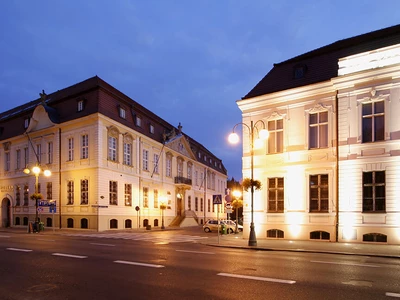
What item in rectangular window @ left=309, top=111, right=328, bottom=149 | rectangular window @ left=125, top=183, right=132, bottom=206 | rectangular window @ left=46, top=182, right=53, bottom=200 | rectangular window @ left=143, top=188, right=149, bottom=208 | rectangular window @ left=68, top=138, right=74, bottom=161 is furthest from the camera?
rectangular window @ left=143, top=188, right=149, bottom=208

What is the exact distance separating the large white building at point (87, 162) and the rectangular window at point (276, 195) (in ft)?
57.2

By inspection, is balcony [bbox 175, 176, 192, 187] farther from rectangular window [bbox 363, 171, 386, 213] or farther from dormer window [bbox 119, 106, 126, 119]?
rectangular window [bbox 363, 171, 386, 213]

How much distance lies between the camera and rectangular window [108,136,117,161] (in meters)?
36.7

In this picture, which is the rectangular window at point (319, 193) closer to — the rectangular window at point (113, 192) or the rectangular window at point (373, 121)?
the rectangular window at point (373, 121)

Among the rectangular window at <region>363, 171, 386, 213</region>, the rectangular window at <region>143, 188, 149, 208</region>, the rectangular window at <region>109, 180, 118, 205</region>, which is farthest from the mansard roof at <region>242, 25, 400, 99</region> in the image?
the rectangular window at <region>143, 188, 149, 208</region>

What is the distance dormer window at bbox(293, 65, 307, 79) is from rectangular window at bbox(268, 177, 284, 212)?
646cm

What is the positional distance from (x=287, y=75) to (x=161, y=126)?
2757cm

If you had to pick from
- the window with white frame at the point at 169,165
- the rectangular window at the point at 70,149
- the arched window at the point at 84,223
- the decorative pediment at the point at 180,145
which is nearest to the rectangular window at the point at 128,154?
the rectangular window at the point at 70,149

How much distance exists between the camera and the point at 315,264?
11.5 metres

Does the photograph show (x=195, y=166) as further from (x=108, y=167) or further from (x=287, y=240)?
(x=287, y=240)

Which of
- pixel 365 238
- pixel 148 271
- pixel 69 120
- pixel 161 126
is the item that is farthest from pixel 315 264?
pixel 161 126

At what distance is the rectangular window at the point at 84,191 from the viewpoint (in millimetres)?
35188

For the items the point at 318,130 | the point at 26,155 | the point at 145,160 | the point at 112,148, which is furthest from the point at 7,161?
the point at 318,130

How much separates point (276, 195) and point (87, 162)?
20.0 m
